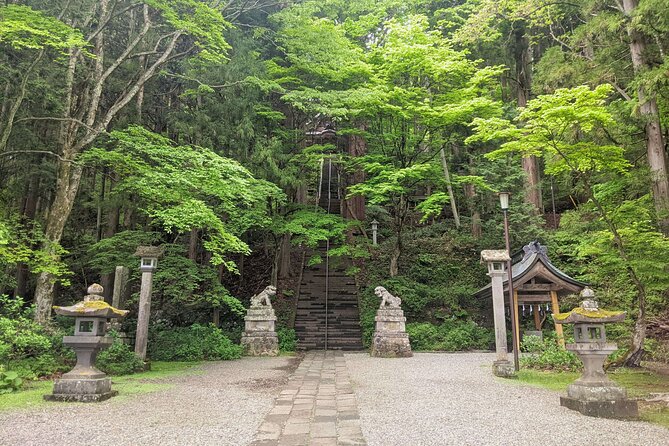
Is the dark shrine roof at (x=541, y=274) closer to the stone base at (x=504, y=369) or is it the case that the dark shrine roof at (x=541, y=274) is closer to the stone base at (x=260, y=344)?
the stone base at (x=504, y=369)

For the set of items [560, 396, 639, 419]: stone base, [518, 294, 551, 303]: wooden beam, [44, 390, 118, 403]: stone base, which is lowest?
[44, 390, 118, 403]: stone base

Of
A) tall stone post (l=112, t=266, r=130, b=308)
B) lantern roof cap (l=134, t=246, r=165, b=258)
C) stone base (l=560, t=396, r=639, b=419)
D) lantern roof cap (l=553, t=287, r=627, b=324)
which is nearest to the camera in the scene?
stone base (l=560, t=396, r=639, b=419)

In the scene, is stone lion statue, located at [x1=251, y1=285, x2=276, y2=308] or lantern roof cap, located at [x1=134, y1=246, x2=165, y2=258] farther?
stone lion statue, located at [x1=251, y1=285, x2=276, y2=308]

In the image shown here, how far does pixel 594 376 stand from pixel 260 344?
817cm

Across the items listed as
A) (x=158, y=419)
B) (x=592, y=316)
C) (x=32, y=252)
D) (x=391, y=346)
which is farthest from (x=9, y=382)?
(x=592, y=316)

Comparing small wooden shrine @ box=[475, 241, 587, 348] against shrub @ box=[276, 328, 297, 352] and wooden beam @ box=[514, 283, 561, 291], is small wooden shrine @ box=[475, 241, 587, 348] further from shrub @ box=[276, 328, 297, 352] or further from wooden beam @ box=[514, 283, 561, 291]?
shrub @ box=[276, 328, 297, 352]

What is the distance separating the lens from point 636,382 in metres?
6.75

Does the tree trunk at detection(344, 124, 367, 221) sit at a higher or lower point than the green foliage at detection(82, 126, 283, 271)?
higher

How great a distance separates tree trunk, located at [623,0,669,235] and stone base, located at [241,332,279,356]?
30.0 feet

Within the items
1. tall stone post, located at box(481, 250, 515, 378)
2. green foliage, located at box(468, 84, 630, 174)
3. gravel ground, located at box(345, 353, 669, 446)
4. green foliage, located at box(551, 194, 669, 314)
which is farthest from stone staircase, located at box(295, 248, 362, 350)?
green foliage, located at box(468, 84, 630, 174)

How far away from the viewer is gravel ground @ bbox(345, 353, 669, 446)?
3.86 metres

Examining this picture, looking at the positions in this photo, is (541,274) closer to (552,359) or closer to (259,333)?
(552,359)

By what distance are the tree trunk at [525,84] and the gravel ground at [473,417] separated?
1037 centimetres

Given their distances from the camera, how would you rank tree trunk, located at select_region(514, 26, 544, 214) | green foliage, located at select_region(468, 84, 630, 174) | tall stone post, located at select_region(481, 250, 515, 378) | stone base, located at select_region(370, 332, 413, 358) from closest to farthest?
green foliage, located at select_region(468, 84, 630, 174), tall stone post, located at select_region(481, 250, 515, 378), stone base, located at select_region(370, 332, 413, 358), tree trunk, located at select_region(514, 26, 544, 214)
